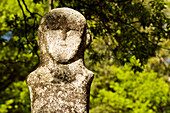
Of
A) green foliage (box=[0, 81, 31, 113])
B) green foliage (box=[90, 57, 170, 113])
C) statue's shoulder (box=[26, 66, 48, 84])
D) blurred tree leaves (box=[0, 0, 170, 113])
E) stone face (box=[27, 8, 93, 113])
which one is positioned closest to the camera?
stone face (box=[27, 8, 93, 113])

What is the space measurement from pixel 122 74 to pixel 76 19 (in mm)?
12961

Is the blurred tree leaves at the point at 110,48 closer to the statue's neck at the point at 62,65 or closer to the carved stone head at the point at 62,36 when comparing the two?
the carved stone head at the point at 62,36

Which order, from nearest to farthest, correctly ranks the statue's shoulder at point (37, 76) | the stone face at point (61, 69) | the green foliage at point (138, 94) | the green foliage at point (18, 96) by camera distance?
the stone face at point (61, 69)
the statue's shoulder at point (37, 76)
the green foliage at point (18, 96)
the green foliage at point (138, 94)

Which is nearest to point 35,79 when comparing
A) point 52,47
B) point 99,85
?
point 52,47

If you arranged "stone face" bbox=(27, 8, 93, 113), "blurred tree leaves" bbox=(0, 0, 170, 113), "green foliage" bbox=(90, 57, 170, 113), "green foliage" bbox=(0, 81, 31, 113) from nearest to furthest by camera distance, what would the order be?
"stone face" bbox=(27, 8, 93, 113) → "blurred tree leaves" bbox=(0, 0, 170, 113) → "green foliage" bbox=(0, 81, 31, 113) → "green foliage" bbox=(90, 57, 170, 113)

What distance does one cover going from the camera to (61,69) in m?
2.92

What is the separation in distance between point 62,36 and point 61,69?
16.4 inches

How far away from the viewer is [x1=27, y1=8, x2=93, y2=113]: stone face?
9.21ft

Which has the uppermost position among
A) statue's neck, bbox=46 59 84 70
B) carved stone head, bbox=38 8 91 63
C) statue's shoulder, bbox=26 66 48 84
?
carved stone head, bbox=38 8 91 63

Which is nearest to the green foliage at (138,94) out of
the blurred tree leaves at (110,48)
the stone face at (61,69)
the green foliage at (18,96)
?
the blurred tree leaves at (110,48)

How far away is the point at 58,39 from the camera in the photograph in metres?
2.99

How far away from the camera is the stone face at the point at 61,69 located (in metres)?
2.81

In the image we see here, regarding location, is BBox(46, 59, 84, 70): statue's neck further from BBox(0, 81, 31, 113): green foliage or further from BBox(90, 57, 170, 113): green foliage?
BBox(90, 57, 170, 113): green foliage

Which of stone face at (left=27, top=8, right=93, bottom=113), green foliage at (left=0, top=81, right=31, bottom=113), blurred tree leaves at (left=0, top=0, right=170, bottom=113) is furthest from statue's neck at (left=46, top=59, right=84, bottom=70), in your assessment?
green foliage at (left=0, top=81, right=31, bottom=113)
